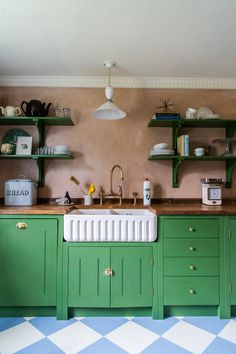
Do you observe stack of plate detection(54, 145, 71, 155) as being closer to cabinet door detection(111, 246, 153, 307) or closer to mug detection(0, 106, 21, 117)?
mug detection(0, 106, 21, 117)

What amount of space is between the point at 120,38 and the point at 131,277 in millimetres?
1915

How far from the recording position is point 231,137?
2.40 meters

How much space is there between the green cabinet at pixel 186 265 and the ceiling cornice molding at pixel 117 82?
4.85 feet

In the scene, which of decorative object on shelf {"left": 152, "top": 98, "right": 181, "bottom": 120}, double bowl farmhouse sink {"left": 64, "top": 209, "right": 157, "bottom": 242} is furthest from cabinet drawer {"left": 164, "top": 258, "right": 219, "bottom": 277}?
decorative object on shelf {"left": 152, "top": 98, "right": 181, "bottom": 120}

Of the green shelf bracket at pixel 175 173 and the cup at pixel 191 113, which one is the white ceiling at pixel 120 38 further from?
the green shelf bracket at pixel 175 173

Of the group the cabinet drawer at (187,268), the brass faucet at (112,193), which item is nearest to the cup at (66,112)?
the brass faucet at (112,193)

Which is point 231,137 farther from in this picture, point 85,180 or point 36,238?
point 36,238

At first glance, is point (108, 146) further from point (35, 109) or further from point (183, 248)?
point (183, 248)

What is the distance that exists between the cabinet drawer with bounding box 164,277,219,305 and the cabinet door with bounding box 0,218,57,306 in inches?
37.3

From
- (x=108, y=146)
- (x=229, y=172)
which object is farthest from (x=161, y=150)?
(x=229, y=172)

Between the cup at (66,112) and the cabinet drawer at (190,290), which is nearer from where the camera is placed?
the cabinet drawer at (190,290)

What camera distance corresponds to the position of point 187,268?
6.02ft

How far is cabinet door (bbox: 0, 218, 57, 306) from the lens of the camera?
5.96 feet

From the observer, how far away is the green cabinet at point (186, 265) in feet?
6.02
